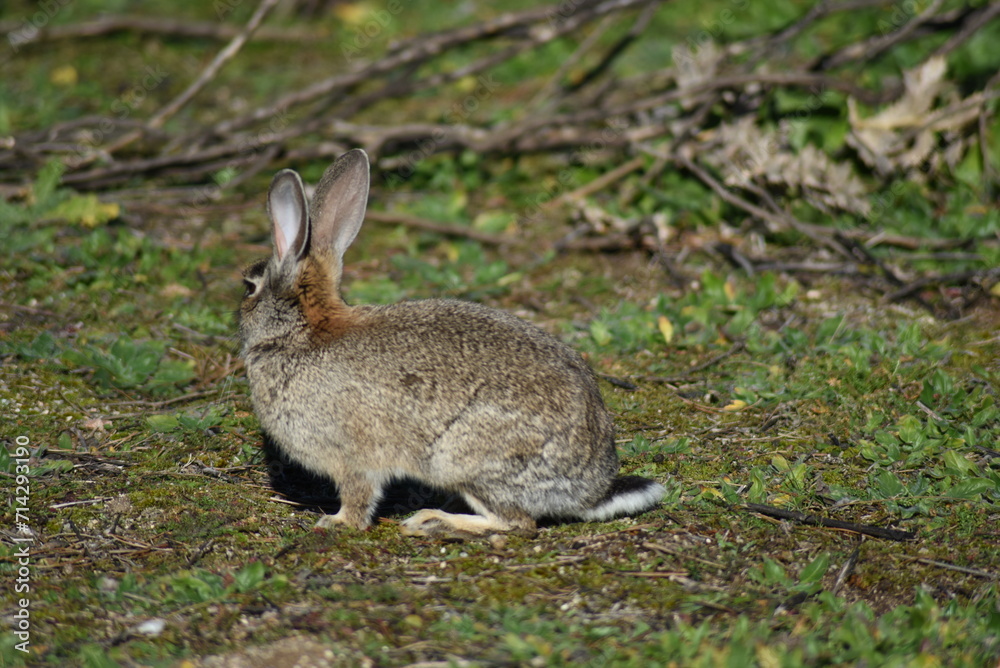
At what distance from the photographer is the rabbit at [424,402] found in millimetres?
4258

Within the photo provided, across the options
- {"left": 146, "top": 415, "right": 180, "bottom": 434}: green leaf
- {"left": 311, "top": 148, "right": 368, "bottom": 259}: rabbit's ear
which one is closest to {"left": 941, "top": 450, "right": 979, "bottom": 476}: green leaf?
{"left": 311, "top": 148, "right": 368, "bottom": 259}: rabbit's ear

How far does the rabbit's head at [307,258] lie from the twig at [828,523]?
212 centimetres

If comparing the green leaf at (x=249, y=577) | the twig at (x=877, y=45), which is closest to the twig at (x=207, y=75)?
the twig at (x=877, y=45)

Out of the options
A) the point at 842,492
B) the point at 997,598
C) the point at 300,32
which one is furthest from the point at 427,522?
the point at 300,32

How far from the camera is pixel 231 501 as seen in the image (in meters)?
4.41

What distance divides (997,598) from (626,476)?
1.61 meters

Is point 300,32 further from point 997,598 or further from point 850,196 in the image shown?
point 997,598

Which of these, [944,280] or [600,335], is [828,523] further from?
[944,280]

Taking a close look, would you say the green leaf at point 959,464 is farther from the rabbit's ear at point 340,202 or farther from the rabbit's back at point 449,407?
the rabbit's ear at point 340,202

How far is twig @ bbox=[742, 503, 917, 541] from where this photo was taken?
13.3ft

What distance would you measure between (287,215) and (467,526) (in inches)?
68.2

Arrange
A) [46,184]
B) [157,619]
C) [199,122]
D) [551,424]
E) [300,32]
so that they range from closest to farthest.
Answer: [157,619]
[551,424]
[46,184]
[199,122]
[300,32]

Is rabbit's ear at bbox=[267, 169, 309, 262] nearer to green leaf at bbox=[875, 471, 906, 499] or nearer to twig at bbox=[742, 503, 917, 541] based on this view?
twig at bbox=[742, 503, 917, 541]

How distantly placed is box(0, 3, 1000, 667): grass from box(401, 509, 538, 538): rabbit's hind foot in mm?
78
